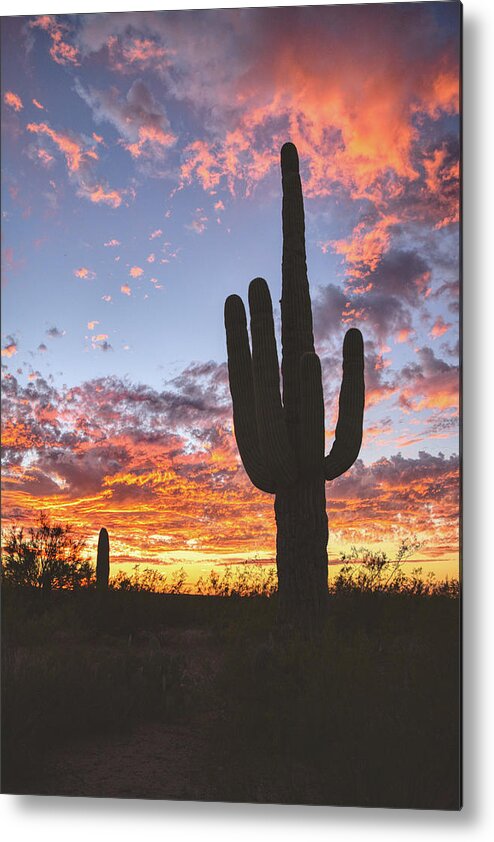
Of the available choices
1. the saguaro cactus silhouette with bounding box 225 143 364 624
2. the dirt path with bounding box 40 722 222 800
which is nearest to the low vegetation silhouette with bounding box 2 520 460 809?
the dirt path with bounding box 40 722 222 800

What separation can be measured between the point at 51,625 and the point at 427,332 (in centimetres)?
291

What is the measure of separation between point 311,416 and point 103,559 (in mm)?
1555

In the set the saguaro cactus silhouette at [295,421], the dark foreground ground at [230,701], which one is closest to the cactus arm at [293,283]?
the saguaro cactus silhouette at [295,421]

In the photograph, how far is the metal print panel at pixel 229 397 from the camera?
4953 millimetres

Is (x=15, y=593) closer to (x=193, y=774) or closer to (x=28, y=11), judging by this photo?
(x=193, y=774)

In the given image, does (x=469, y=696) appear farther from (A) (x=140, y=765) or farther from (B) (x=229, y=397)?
(B) (x=229, y=397)

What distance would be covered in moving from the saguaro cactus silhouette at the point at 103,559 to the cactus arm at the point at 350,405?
1.46 m

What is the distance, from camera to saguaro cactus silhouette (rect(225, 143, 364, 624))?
519cm

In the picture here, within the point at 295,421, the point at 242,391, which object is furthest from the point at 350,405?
the point at 242,391

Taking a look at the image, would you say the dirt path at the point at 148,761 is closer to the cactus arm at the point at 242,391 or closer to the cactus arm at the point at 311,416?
the cactus arm at the point at 242,391

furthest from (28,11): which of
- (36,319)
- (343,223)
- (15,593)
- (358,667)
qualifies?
(358,667)

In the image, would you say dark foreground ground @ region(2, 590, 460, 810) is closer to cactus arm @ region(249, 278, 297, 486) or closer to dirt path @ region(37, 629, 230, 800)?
dirt path @ region(37, 629, 230, 800)

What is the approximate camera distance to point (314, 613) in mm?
5270

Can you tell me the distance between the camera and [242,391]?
212 inches
